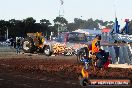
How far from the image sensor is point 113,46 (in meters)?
18.4

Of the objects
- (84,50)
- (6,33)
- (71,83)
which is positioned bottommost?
(71,83)

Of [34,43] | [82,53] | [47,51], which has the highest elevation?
[34,43]

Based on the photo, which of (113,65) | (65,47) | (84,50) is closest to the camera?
(113,65)

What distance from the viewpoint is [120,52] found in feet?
59.7

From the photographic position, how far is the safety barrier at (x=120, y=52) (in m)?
17.9

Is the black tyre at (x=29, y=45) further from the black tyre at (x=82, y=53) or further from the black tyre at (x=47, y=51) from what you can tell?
the black tyre at (x=82, y=53)

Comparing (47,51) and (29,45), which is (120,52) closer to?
(47,51)

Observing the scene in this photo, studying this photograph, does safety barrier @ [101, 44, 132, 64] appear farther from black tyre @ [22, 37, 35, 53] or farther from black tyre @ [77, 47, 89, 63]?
black tyre @ [22, 37, 35, 53]

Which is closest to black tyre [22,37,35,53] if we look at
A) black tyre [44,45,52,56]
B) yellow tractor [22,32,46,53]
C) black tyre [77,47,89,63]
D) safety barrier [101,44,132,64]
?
yellow tractor [22,32,46,53]

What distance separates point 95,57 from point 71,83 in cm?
513

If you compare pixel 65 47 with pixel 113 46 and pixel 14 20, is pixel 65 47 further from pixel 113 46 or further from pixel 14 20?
pixel 14 20

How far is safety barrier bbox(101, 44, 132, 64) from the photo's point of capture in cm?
1792

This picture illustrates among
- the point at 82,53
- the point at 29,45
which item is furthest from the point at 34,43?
the point at 82,53

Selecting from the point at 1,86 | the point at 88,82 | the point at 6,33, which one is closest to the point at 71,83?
the point at 88,82
